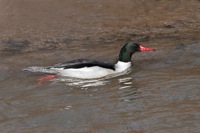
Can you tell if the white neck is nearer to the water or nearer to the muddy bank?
the water

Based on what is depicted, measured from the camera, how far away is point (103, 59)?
13.1m

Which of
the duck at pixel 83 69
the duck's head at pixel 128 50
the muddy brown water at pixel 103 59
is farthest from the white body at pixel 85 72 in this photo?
the duck's head at pixel 128 50

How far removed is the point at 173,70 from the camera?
11.7 metres

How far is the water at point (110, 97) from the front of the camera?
8.71m

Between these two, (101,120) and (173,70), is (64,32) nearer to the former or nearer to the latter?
(173,70)

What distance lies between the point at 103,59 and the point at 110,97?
9.72 ft

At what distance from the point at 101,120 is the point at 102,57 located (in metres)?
4.35

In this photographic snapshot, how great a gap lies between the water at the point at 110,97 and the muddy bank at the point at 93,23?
102cm

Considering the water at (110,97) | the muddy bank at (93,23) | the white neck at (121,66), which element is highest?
the muddy bank at (93,23)

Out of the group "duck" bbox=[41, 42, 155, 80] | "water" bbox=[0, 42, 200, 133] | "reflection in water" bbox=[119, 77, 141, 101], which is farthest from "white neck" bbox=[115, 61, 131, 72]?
"reflection in water" bbox=[119, 77, 141, 101]

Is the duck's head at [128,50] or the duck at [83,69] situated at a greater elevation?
the duck's head at [128,50]

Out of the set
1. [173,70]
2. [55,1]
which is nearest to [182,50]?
[173,70]

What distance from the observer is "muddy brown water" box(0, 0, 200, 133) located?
892 centimetres

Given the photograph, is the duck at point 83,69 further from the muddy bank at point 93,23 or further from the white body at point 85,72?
the muddy bank at point 93,23
